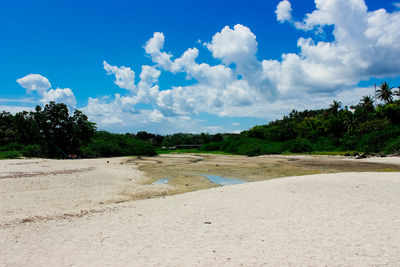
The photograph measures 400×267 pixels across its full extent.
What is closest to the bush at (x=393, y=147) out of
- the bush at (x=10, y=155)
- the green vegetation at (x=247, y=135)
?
the green vegetation at (x=247, y=135)

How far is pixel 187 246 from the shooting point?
6.83 meters

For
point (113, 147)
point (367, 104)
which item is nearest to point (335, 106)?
point (367, 104)

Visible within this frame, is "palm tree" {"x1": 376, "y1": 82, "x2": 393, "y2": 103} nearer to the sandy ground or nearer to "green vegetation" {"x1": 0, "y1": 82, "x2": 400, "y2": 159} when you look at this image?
"green vegetation" {"x1": 0, "y1": 82, "x2": 400, "y2": 159}

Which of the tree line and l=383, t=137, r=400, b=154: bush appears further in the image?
the tree line

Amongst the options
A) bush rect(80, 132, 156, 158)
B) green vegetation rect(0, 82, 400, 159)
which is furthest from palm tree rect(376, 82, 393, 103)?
bush rect(80, 132, 156, 158)

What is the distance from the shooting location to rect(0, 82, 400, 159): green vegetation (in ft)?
142

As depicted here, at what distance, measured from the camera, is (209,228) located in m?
8.23

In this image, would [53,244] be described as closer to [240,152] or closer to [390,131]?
[390,131]

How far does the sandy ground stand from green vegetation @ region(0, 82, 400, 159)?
34161 millimetres

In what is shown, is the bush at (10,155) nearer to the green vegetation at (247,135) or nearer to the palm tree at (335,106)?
the green vegetation at (247,135)

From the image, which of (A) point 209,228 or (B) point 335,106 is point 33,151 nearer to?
(A) point 209,228

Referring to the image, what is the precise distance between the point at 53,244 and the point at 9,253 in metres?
0.96

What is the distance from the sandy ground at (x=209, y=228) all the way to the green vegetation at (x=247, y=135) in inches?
1345

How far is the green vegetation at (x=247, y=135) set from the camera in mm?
43375
